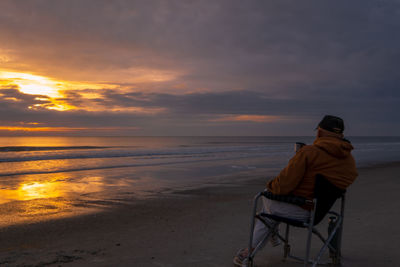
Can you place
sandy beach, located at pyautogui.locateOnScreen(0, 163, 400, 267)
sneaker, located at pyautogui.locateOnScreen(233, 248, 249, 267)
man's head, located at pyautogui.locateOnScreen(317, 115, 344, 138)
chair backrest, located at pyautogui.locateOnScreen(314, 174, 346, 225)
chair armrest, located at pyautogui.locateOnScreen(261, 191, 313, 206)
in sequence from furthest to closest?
sandy beach, located at pyautogui.locateOnScreen(0, 163, 400, 267) < sneaker, located at pyautogui.locateOnScreen(233, 248, 249, 267) < man's head, located at pyautogui.locateOnScreen(317, 115, 344, 138) < chair armrest, located at pyautogui.locateOnScreen(261, 191, 313, 206) < chair backrest, located at pyautogui.locateOnScreen(314, 174, 346, 225)

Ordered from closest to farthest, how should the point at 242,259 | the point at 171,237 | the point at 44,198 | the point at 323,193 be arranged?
the point at 323,193 < the point at 242,259 < the point at 171,237 < the point at 44,198

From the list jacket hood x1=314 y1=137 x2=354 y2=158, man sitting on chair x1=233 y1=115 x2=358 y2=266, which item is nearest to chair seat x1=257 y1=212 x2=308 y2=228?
man sitting on chair x1=233 y1=115 x2=358 y2=266

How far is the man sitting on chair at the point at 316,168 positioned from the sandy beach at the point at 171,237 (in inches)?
35.5

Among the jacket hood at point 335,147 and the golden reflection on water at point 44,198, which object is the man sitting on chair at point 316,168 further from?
the golden reflection on water at point 44,198

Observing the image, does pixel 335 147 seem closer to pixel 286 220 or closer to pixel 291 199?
pixel 291 199

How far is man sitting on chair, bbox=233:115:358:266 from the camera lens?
112 inches

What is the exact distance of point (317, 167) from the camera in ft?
9.31

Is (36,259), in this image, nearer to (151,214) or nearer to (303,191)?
(151,214)

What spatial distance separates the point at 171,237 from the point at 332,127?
2.74m

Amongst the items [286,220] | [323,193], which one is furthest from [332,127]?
[286,220]

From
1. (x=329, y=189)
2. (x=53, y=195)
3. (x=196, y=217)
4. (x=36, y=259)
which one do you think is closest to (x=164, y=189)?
(x=53, y=195)

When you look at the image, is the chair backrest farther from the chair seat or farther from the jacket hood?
the jacket hood

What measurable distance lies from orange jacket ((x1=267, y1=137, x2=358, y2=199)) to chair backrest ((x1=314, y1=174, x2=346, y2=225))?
60 mm

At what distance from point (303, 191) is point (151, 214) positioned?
391 cm
